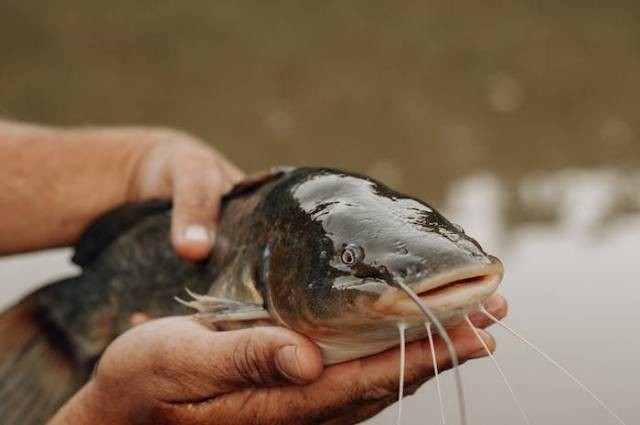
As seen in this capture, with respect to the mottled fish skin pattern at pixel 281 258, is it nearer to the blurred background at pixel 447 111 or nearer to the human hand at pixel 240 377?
the human hand at pixel 240 377

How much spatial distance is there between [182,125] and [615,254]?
2.84 m

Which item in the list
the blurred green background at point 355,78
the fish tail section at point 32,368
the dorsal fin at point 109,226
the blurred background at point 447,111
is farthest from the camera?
the blurred green background at point 355,78

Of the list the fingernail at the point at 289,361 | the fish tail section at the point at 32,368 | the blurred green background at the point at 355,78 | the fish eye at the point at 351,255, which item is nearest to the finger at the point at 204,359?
the fingernail at the point at 289,361

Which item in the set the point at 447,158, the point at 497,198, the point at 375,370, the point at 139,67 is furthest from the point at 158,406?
the point at 139,67

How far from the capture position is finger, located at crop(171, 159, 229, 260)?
81.3 inches

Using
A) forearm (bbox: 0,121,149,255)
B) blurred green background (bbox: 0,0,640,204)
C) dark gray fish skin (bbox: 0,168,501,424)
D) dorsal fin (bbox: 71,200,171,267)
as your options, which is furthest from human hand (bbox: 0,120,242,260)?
blurred green background (bbox: 0,0,640,204)

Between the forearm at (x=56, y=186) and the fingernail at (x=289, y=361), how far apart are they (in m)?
1.42

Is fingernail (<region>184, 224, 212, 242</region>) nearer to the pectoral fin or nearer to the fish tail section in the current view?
the pectoral fin

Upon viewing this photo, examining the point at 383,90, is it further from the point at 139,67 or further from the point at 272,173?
the point at 272,173

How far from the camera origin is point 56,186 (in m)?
2.74

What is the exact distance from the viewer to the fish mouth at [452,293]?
1288 millimetres

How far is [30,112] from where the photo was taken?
5359 millimetres

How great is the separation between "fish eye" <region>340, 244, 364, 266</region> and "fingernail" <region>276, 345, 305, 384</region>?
173 mm

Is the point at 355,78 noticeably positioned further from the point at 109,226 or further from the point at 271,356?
the point at 271,356
